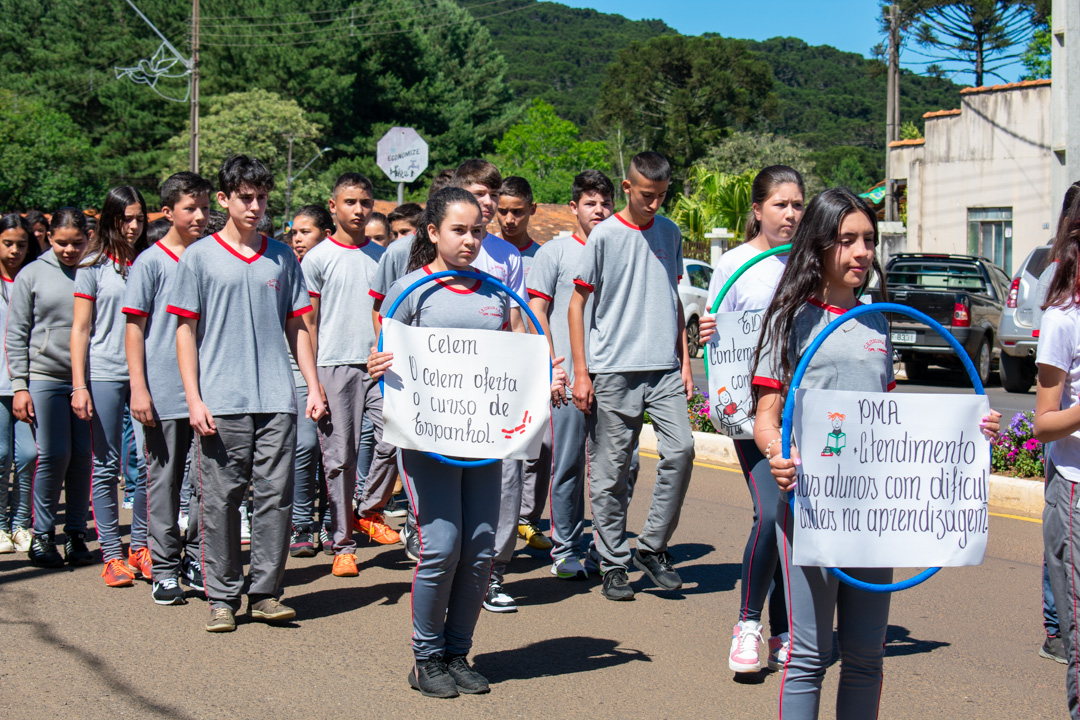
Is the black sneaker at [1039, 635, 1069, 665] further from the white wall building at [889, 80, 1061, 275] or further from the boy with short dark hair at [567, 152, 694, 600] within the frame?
the white wall building at [889, 80, 1061, 275]

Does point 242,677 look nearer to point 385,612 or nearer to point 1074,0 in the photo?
point 385,612

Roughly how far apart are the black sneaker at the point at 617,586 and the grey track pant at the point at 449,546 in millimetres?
1471

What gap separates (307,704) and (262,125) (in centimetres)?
5031

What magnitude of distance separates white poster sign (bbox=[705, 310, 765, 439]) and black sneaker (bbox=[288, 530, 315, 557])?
10.2 ft

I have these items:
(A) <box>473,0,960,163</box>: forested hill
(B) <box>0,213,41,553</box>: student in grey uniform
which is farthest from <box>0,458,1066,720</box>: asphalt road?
(A) <box>473,0,960,163</box>: forested hill

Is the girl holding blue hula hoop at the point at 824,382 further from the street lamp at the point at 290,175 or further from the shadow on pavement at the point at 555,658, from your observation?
the street lamp at the point at 290,175

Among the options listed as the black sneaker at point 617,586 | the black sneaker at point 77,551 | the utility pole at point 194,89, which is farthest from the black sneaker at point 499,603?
the utility pole at point 194,89

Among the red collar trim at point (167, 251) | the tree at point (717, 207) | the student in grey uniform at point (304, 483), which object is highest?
the tree at point (717, 207)

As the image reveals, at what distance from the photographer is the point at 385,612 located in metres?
5.67

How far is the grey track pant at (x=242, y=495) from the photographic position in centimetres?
526

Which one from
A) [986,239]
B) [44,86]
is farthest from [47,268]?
[44,86]

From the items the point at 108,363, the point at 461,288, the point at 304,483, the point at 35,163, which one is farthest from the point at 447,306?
the point at 35,163

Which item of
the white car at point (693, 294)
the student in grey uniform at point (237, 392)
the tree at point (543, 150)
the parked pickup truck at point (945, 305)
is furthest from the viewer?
the tree at point (543, 150)

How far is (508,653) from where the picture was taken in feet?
16.4
